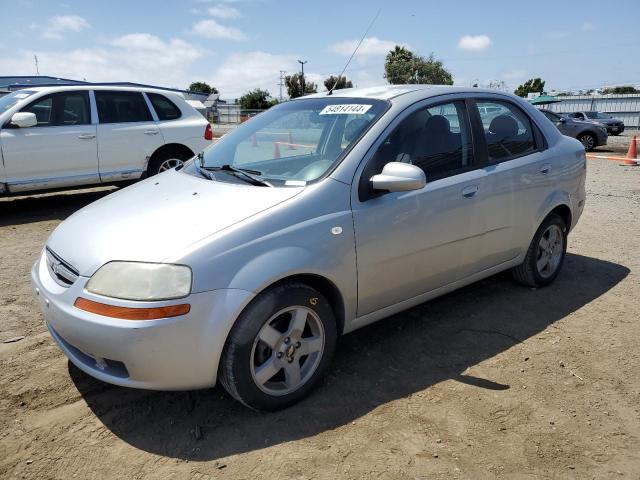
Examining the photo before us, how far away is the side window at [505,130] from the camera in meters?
3.74

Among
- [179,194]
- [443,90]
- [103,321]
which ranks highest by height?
[443,90]

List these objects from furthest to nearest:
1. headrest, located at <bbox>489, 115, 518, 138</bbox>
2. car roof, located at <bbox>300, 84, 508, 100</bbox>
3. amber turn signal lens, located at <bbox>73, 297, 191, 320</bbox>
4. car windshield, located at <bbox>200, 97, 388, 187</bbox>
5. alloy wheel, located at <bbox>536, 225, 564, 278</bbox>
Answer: alloy wheel, located at <bbox>536, 225, 564, 278</bbox>, headrest, located at <bbox>489, 115, 518, 138</bbox>, car roof, located at <bbox>300, 84, 508, 100</bbox>, car windshield, located at <bbox>200, 97, 388, 187</bbox>, amber turn signal lens, located at <bbox>73, 297, 191, 320</bbox>

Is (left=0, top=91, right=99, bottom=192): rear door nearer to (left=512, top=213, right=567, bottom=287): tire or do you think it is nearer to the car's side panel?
the car's side panel

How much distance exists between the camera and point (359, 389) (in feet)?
9.51

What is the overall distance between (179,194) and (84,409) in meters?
1.28

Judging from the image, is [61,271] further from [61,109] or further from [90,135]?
[61,109]

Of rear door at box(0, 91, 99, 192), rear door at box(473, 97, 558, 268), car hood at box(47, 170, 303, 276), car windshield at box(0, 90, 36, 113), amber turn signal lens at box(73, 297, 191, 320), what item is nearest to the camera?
amber turn signal lens at box(73, 297, 191, 320)

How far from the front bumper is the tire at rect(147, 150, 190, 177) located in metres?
5.68

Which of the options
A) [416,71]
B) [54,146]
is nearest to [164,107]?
[54,146]

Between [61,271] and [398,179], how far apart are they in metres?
1.86

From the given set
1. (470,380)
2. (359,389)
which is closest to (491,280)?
(470,380)

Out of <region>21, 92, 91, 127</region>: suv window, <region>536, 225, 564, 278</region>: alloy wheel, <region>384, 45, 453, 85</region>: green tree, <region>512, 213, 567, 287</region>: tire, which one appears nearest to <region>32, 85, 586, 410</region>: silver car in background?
<region>512, 213, 567, 287</region>: tire

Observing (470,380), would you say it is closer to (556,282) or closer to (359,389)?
(359,389)

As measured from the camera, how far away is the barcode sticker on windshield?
3263 mm
